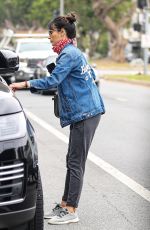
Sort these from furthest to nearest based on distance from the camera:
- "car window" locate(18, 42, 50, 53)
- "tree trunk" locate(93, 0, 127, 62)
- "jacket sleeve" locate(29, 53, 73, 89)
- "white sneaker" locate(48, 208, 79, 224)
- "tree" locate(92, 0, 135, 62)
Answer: "tree trunk" locate(93, 0, 127, 62)
"tree" locate(92, 0, 135, 62)
"car window" locate(18, 42, 50, 53)
"white sneaker" locate(48, 208, 79, 224)
"jacket sleeve" locate(29, 53, 73, 89)

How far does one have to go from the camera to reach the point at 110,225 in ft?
20.7

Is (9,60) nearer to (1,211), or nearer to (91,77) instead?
(91,77)

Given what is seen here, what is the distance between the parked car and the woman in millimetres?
19052

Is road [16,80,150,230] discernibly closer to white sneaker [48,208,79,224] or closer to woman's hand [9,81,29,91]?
white sneaker [48,208,79,224]

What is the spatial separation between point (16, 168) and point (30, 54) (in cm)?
2314

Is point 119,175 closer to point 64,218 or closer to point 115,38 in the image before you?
point 64,218

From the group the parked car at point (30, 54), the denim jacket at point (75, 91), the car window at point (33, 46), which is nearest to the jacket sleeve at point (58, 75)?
the denim jacket at point (75, 91)

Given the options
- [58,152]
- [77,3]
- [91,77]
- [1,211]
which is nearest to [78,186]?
[91,77]

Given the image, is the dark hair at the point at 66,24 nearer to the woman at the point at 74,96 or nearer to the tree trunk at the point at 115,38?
the woman at the point at 74,96

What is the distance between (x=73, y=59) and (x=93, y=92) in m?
0.33

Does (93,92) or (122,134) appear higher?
(93,92)

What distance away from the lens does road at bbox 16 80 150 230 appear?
661 cm

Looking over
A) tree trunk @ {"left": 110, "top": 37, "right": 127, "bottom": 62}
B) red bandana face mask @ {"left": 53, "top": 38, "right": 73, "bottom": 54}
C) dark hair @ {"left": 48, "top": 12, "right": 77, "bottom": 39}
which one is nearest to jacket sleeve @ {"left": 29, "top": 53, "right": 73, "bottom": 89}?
red bandana face mask @ {"left": 53, "top": 38, "right": 73, "bottom": 54}

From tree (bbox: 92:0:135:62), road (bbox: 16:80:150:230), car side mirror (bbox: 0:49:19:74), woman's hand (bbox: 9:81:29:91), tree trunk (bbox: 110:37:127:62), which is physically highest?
car side mirror (bbox: 0:49:19:74)
